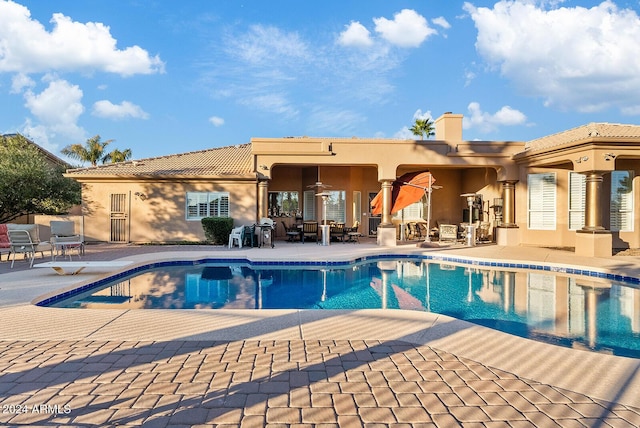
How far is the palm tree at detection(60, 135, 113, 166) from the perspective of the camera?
114 feet

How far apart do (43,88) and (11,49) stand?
2.79 metres

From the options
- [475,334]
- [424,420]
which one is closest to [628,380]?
[475,334]

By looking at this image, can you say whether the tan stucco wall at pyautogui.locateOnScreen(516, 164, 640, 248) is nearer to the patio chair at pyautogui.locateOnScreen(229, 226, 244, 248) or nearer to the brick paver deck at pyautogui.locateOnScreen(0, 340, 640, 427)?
the patio chair at pyautogui.locateOnScreen(229, 226, 244, 248)

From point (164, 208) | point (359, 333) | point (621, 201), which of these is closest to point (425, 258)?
point (621, 201)

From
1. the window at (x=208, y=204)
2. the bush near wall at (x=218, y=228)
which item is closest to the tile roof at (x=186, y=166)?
the window at (x=208, y=204)

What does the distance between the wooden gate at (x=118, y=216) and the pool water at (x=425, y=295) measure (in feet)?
21.4

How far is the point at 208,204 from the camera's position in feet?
53.0

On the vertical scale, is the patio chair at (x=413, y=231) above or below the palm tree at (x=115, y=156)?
below

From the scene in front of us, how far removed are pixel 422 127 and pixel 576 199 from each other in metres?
24.0

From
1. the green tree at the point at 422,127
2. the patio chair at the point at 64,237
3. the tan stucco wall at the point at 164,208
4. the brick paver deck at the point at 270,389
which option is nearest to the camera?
the brick paver deck at the point at 270,389

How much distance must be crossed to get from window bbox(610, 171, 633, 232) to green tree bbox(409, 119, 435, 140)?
79.4 ft

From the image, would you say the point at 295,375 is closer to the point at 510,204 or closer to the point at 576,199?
the point at 510,204

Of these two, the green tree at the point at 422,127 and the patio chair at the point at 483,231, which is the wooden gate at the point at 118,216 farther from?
the green tree at the point at 422,127

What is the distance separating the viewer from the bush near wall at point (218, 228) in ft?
49.7
